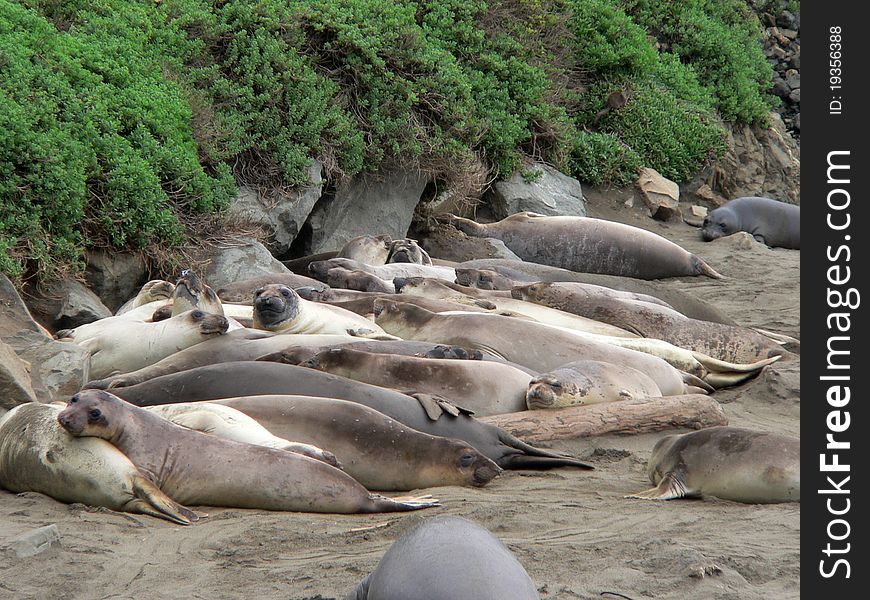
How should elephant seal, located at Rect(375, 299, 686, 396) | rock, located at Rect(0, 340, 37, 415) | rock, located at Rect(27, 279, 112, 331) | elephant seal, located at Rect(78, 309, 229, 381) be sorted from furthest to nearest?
rock, located at Rect(27, 279, 112, 331), elephant seal, located at Rect(375, 299, 686, 396), elephant seal, located at Rect(78, 309, 229, 381), rock, located at Rect(0, 340, 37, 415)

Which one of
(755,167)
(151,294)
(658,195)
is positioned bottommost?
(151,294)

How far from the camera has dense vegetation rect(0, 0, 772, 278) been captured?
749 cm

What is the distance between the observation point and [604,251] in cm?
1099

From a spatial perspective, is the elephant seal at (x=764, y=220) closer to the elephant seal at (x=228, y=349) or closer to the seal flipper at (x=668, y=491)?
the elephant seal at (x=228, y=349)

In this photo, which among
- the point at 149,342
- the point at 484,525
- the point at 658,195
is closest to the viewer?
the point at 484,525

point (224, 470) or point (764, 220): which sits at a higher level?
point (764, 220)

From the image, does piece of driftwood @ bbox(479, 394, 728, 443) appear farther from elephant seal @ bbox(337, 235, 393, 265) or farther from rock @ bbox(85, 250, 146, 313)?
elephant seal @ bbox(337, 235, 393, 265)

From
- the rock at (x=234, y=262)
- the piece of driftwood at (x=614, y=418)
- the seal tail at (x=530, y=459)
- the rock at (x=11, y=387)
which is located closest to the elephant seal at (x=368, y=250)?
the rock at (x=234, y=262)

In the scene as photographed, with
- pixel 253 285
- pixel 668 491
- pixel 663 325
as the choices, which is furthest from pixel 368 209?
pixel 668 491

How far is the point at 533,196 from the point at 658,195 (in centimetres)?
243

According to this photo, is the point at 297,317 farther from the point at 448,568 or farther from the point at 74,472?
the point at 448,568

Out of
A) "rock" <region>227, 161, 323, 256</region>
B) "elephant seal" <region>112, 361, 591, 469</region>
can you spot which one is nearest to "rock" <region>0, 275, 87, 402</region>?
"elephant seal" <region>112, 361, 591, 469</region>

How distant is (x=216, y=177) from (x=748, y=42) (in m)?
11.4

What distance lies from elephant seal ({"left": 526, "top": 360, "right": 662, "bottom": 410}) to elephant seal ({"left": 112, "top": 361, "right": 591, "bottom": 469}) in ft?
1.76
